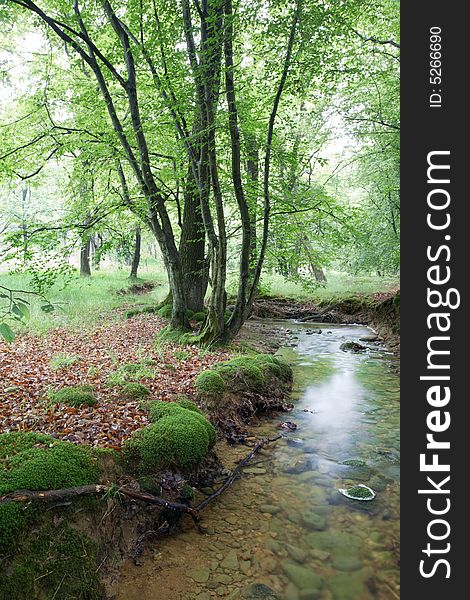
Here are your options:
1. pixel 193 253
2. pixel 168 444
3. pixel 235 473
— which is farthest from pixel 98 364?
pixel 193 253

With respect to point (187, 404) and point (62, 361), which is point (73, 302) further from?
point (187, 404)

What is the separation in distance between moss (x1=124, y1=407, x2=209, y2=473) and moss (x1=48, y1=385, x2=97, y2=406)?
900 millimetres

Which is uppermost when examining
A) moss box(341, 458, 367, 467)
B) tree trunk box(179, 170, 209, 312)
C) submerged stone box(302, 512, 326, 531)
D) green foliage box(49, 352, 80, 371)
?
tree trunk box(179, 170, 209, 312)

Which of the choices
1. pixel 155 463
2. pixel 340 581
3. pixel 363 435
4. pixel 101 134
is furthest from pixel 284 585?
pixel 101 134

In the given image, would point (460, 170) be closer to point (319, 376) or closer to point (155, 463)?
point (155, 463)

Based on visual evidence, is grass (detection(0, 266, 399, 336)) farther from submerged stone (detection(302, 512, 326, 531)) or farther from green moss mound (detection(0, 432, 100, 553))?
submerged stone (detection(302, 512, 326, 531))

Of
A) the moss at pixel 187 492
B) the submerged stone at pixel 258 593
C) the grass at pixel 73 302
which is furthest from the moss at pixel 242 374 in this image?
the grass at pixel 73 302

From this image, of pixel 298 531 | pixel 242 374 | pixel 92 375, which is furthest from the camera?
pixel 242 374

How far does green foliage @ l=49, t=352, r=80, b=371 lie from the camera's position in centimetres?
586

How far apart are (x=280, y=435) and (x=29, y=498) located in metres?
3.18

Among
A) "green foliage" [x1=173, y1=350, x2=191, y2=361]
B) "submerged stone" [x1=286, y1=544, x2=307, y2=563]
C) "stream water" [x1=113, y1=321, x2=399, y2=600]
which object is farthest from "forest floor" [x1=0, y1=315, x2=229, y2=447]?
"submerged stone" [x1=286, y1=544, x2=307, y2=563]

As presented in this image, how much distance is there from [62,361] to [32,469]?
3.47 metres

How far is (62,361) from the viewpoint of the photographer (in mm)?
6031

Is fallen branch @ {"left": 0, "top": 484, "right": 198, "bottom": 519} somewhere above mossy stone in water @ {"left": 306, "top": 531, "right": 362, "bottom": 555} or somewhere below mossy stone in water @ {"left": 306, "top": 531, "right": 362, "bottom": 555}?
above
